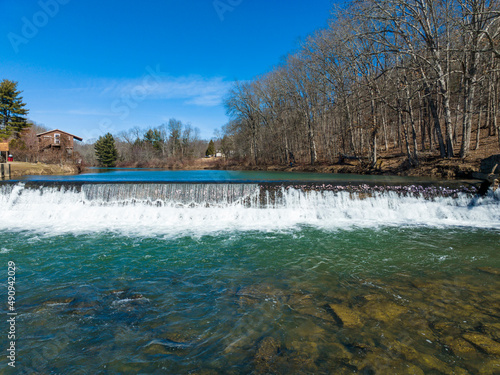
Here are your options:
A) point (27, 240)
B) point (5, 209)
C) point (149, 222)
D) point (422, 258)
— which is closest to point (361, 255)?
point (422, 258)

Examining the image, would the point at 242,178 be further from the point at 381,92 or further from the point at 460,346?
the point at 460,346

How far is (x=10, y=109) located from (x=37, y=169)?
21.9m

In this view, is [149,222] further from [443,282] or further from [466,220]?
[466,220]

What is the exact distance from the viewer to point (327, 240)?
24.1 feet

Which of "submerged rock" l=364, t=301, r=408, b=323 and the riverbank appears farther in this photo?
the riverbank

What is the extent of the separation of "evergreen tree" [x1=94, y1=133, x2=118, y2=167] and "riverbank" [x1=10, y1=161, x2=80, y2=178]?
35.0 meters

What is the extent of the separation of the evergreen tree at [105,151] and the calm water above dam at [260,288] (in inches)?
2235

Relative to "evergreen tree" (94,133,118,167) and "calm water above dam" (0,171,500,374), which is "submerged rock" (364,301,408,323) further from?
"evergreen tree" (94,133,118,167)

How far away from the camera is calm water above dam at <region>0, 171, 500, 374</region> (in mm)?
2812

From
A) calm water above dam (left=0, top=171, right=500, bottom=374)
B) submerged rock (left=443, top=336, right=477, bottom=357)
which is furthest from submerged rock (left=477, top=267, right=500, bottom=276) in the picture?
submerged rock (left=443, top=336, right=477, bottom=357)

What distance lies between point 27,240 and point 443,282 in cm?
931

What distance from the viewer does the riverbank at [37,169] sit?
70.6ft

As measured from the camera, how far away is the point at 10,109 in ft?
123

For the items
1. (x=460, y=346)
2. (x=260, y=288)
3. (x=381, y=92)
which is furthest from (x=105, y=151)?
(x=460, y=346)
